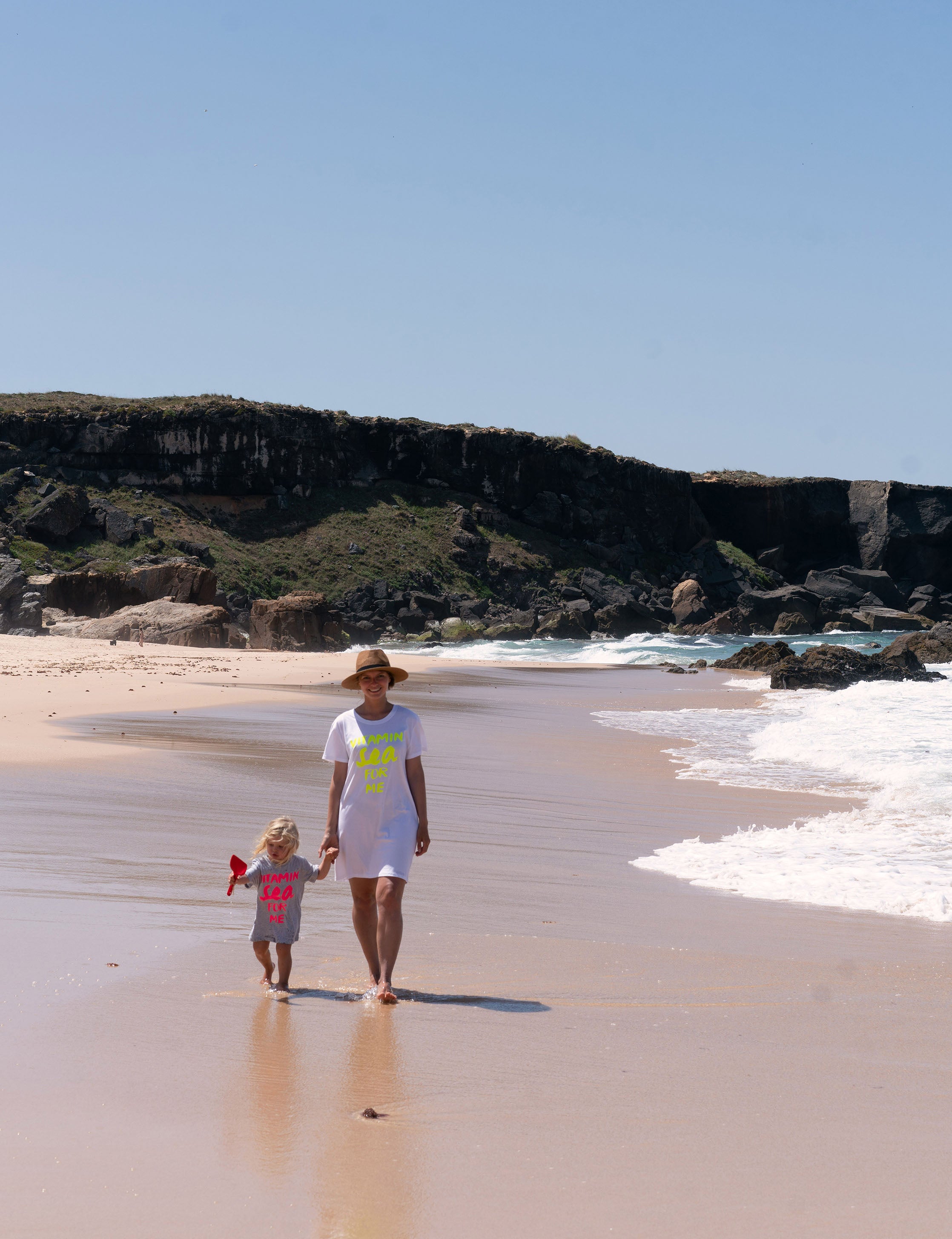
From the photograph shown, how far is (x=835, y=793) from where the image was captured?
10.4 meters

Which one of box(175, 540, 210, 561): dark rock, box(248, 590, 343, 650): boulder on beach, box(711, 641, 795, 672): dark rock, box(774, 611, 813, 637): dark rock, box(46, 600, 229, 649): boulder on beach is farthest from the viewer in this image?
box(175, 540, 210, 561): dark rock

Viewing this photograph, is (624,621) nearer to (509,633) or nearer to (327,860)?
(509,633)

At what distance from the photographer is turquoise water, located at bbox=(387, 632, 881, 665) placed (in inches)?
→ 1732

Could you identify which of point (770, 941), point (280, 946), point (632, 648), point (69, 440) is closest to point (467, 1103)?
point (280, 946)

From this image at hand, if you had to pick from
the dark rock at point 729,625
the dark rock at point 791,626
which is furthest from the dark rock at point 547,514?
the dark rock at point 791,626

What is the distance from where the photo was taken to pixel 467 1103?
312 centimetres

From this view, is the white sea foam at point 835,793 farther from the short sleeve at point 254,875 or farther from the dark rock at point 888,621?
the dark rock at point 888,621

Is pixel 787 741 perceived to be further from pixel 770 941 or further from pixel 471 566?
pixel 471 566

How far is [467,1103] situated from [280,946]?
129 cm

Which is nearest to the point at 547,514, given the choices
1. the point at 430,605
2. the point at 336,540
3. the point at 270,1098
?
the point at 336,540

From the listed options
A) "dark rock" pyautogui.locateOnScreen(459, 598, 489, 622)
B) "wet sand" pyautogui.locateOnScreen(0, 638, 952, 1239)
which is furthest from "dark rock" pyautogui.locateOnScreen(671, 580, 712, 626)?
"wet sand" pyautogui.locateOnScreen(0, 638, 952, 1239)

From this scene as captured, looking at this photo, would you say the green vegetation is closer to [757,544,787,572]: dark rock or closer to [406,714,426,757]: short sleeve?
[757,544,787,572]: dark rock

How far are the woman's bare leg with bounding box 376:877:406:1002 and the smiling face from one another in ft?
2.33

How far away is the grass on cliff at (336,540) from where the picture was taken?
70.8 metres
